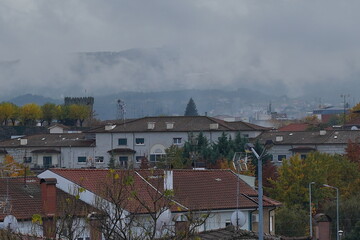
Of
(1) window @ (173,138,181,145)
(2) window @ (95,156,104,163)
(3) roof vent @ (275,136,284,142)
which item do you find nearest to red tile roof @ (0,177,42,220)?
(2) window @ (95,156,104,163)

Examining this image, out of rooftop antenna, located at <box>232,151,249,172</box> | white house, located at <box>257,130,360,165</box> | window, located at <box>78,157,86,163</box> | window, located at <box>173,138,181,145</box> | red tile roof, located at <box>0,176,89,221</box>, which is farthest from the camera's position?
window, located at <box>173,138,181,145</box>

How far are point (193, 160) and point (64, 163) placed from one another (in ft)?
78.9

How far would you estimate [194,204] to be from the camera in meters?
39.1

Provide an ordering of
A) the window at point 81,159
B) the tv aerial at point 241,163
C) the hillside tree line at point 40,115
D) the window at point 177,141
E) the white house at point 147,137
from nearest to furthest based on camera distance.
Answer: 1. the tv aerial at point 241,163
2. the window at point 81,159
3. the white house at point 147,137
4. the window at point 177,141
5. the hillside tree line at point 40,115

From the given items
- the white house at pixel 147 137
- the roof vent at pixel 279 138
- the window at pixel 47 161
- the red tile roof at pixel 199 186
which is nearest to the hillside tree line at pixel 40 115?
the window at pixel 47 161

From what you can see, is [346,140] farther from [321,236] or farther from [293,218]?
[321,236]

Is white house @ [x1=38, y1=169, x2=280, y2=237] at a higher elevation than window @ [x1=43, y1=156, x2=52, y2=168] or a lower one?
lower

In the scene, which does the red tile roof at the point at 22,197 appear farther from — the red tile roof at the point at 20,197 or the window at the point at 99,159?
the window at the point at 99,159

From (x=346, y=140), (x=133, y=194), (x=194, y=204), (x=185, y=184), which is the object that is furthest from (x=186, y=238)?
(x=346, y=140)

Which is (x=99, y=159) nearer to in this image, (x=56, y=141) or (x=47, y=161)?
(x=47, y=161)

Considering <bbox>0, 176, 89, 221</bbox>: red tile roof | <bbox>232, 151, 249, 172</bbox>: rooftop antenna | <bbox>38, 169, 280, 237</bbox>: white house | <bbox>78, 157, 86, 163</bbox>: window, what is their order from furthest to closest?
<bbox>78, 157, 86, 163</bbox>: window → <bbox>232, 151, 249, 172</bbox>: rooftop antenna → <bbox>38, 169, 280, 237</bbox>: white house → <bbox>0, 176, 89, 221</bbox>: red tile roof

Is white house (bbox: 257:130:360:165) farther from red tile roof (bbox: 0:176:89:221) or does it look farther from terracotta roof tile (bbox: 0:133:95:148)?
red tile roof (bbox: 0:176:89:221)

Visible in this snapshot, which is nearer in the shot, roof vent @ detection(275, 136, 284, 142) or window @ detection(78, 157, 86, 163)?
window @ detection(78, 157, 86, 163)

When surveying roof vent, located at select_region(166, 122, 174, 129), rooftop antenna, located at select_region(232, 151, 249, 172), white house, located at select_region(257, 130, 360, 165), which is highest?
roof vent, located at select_region(166, 122, 174, 129)
